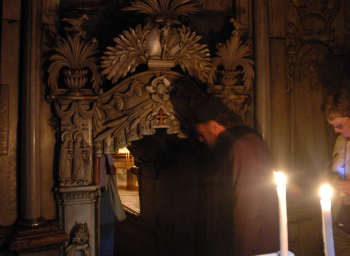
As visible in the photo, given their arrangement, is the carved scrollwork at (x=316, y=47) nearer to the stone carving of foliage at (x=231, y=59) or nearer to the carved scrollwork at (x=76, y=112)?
the stone carving of foliage at (x=231, y=59)

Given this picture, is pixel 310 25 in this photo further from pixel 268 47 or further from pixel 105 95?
pixel 105 95

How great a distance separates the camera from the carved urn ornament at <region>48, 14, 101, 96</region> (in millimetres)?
2686

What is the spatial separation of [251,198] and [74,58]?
1723 millimetres

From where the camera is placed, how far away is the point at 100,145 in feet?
9.37

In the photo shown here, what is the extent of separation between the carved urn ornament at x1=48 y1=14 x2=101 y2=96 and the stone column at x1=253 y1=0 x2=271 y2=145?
1509 millimetres

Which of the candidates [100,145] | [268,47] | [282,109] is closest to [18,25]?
[100,145]

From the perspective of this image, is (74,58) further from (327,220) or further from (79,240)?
(327,220)

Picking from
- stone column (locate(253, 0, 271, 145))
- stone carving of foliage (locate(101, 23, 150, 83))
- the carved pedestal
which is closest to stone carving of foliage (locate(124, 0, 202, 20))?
stone carving of foliage (locate(101, 23, 150, 83))

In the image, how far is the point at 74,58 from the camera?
8.90 ft

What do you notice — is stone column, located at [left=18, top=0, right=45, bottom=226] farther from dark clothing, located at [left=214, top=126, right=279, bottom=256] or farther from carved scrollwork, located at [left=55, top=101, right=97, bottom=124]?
dark clothing, located at [left=214, top=126, right=279, bottom=256]

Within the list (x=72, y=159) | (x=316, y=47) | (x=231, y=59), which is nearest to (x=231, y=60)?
(x=231, y=59)

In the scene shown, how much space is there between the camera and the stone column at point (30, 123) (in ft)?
8.64

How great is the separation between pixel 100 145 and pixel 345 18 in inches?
108

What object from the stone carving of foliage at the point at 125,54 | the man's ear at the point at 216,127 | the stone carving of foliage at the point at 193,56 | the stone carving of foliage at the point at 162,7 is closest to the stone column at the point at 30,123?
the stone carving of foliage at the point at 125,54
